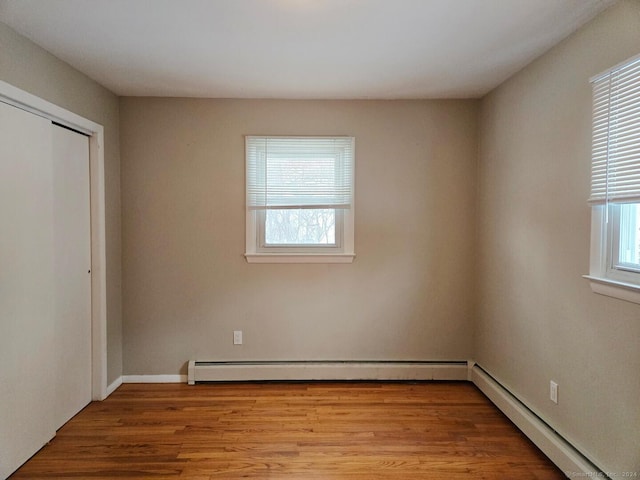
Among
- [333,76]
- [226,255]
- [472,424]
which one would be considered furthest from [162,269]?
[472,424]

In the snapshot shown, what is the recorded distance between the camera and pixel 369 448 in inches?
88.9

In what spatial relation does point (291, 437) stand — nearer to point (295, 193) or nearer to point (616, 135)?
point (295, 193)

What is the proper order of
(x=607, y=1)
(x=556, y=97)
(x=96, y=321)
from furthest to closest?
(x=96, y=321)
(x=556, y=97)
(x=607, y=1)

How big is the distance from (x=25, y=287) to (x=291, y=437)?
1.82 metres

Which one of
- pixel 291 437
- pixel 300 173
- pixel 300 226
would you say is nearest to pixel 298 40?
pixel 300 173

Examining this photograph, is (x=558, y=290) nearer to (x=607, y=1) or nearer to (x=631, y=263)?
(x=631, y=263)

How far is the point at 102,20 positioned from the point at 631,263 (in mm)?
2890

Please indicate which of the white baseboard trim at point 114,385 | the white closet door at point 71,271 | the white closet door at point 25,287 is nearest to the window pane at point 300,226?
the white closet door at point 71,271

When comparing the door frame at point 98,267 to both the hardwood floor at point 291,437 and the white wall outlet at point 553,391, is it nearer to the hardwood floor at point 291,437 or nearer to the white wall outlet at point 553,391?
the hardwood floor at point 291,437

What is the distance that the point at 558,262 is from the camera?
85.2 inches

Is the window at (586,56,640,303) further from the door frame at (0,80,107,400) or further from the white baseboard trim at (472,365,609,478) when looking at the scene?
the door frame at (0,80,107,400)

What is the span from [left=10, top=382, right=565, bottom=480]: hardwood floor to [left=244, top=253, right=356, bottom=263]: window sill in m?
1.06

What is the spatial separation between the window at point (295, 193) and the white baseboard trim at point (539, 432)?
149 centimetres

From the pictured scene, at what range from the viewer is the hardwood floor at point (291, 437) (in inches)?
81.4
